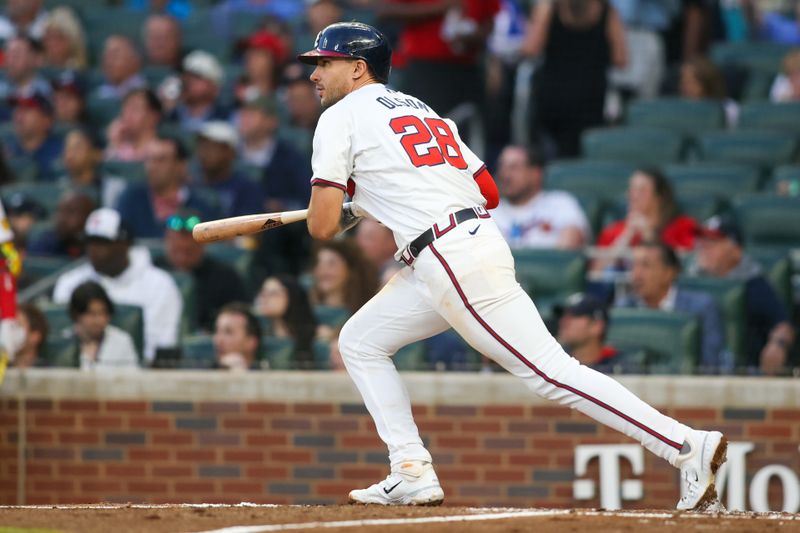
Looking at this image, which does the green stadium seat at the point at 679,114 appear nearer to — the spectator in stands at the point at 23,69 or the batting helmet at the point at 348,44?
the spectator in stands at the point at 23,69

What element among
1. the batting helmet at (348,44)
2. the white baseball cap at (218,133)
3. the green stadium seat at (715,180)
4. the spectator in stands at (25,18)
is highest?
the spectator in stands at (25,18)

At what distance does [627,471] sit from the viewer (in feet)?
25.0

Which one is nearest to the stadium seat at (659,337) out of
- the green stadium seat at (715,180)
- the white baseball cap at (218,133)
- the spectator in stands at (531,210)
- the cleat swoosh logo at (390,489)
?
the spectator in stands at (531,210)

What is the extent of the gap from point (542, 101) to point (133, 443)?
14.9 ft

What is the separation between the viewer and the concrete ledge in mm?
7527

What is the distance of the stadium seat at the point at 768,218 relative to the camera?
9242 mm

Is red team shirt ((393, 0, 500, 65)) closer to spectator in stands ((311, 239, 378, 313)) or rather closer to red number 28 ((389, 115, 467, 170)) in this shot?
spectator in stands ((311, 239, 378, 313))

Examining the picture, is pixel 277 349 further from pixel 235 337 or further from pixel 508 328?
pixel 508 328

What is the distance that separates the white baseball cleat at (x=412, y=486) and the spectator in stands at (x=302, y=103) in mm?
5787

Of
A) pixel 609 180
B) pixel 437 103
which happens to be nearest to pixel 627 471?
pixel 609 180

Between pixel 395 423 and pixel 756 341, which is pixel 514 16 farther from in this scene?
pixel 395 423

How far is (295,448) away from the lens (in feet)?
25.7

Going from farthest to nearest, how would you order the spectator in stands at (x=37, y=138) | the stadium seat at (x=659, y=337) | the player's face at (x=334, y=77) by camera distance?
the spectator in stands at (x=37, y=138), the stadium seat at (x=659, y=337), the player's face at (x=334, y=77)

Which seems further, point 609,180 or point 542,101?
point 542,101
